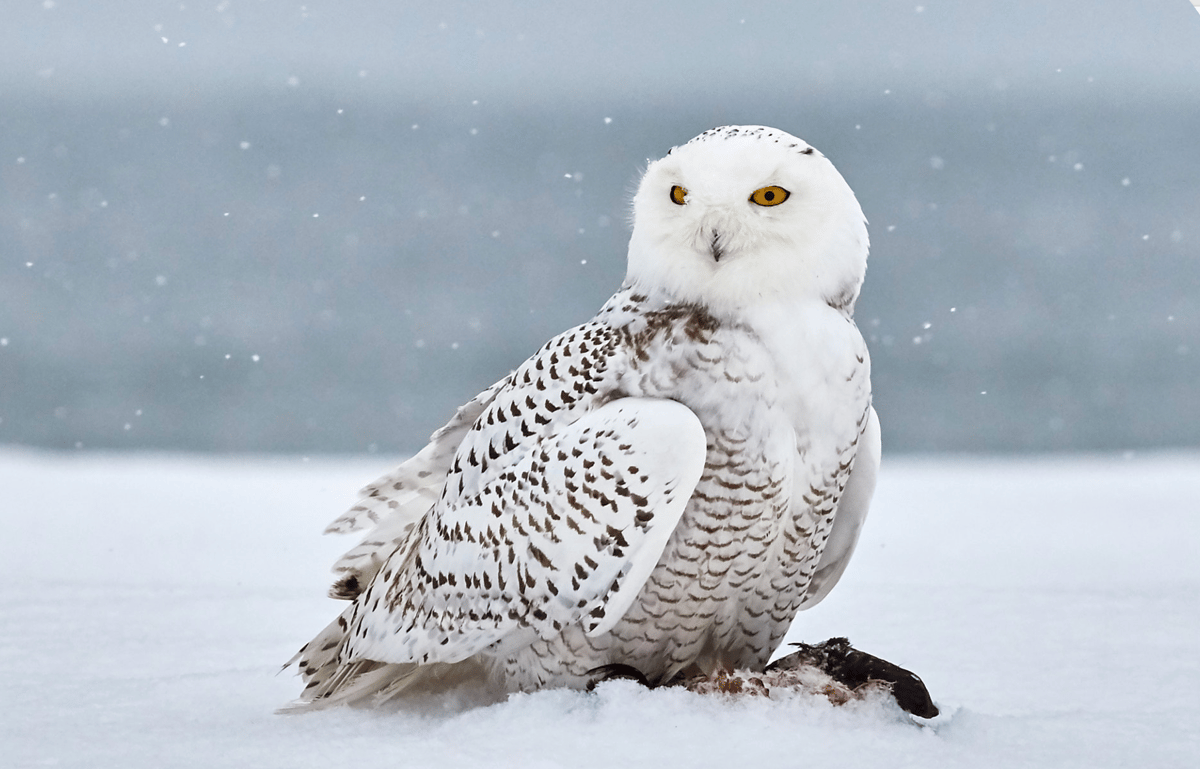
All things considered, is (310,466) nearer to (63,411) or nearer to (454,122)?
(63,411)

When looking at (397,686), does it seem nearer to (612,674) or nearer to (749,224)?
(612,674)

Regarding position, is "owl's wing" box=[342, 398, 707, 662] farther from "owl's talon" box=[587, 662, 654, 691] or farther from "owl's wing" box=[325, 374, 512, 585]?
"owl's wing" box=[325, 374, 512, 585]

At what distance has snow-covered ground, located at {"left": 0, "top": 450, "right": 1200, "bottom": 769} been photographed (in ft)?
5.29

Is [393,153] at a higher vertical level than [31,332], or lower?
higher

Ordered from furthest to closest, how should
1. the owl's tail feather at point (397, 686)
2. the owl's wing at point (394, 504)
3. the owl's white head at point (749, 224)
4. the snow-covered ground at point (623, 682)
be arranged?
the owl's wing at point (394, 504)
the owl's tail feather at point (397, 686)
the owl's white head at point (749, 224)
the snow-covered ground at point (623, 682)

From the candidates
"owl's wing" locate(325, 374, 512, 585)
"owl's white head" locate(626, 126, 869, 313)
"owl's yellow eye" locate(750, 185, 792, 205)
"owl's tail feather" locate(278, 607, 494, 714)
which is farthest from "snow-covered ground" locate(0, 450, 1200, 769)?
"owl's yellow eye" locate(750, 185, 792, 205)

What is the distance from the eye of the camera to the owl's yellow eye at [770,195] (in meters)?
1.76

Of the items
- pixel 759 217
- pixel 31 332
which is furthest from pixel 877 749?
pixel 31 332

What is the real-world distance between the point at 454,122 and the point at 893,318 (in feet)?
83.8

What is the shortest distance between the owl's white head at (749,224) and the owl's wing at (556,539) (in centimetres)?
24

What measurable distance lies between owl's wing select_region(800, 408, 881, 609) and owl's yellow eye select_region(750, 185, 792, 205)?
0.47 metres

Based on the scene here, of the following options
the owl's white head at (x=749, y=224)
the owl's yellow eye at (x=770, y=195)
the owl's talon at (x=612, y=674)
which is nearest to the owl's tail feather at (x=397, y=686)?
the owl's talon at (x=612, y=674)

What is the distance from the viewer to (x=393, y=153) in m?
33.0

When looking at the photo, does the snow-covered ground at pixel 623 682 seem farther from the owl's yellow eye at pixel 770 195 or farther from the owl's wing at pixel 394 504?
the owl's yellow eye at pixel 770 195
